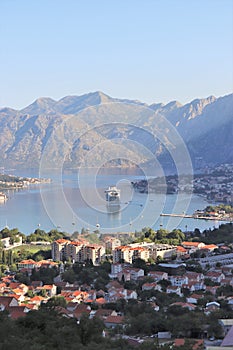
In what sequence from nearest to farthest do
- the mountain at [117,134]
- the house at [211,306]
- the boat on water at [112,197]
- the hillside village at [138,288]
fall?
the hillside village at [138,288], the house at [211,306], the boat on water at [112,197], the mountain at [117,134]

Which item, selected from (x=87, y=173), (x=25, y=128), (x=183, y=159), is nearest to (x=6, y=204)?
(x=87, y=173)

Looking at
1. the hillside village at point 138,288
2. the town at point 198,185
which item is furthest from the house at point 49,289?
the town at point 198,185

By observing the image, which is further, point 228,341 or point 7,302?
point 7,302

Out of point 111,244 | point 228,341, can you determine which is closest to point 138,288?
point 228,341

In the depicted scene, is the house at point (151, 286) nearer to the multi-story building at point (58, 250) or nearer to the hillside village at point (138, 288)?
the hillside village at point (138, 288)

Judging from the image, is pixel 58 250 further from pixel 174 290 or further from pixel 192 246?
pixel 174 290

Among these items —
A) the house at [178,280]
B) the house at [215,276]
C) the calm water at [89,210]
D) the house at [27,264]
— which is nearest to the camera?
the house at [178,280]

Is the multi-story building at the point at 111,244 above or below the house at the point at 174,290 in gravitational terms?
above
